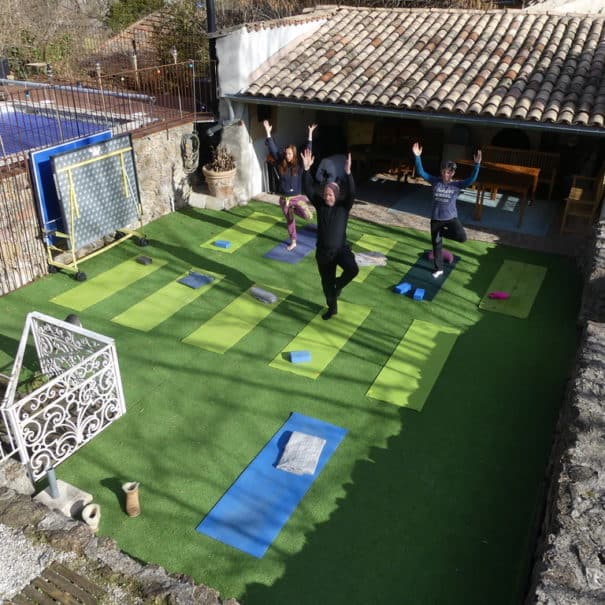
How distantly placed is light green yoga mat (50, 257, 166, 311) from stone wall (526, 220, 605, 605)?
20.8ft

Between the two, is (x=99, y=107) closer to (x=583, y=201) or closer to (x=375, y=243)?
(x=375, y=243)

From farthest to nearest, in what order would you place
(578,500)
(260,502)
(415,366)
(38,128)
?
(38,128), (415,366), (260,502), (578,500)

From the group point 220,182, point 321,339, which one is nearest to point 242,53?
point 220,182

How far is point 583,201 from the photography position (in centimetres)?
1093

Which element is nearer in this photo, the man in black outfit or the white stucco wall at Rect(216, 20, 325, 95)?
the man in black outfit

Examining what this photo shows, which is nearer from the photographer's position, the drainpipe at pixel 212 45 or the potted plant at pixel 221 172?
the drainpipe at pixel 212 45

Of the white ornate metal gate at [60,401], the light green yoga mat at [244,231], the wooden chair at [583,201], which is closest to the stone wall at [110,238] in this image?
the light green yoga mat at [244,231]

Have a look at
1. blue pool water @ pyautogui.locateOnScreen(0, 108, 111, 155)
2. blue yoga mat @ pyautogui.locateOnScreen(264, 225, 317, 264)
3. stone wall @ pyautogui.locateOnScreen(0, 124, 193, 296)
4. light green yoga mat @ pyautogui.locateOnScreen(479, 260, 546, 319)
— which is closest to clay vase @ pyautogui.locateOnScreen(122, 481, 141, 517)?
stone wall @ pyautogui.locateOnScreen(0, 124, 193, 296)

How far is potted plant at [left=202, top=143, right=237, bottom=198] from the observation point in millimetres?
11828

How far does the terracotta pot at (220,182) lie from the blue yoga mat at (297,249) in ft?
6.51

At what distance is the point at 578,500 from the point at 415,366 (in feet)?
10.3

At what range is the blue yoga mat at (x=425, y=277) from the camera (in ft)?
29.8

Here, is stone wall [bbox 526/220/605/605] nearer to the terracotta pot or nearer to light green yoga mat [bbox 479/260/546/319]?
light green yoga mat [bbox 479/260/546/319]

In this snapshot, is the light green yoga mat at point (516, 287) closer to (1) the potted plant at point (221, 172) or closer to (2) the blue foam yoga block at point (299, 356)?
(2) the blue foam yoga block at point (299, 356)
